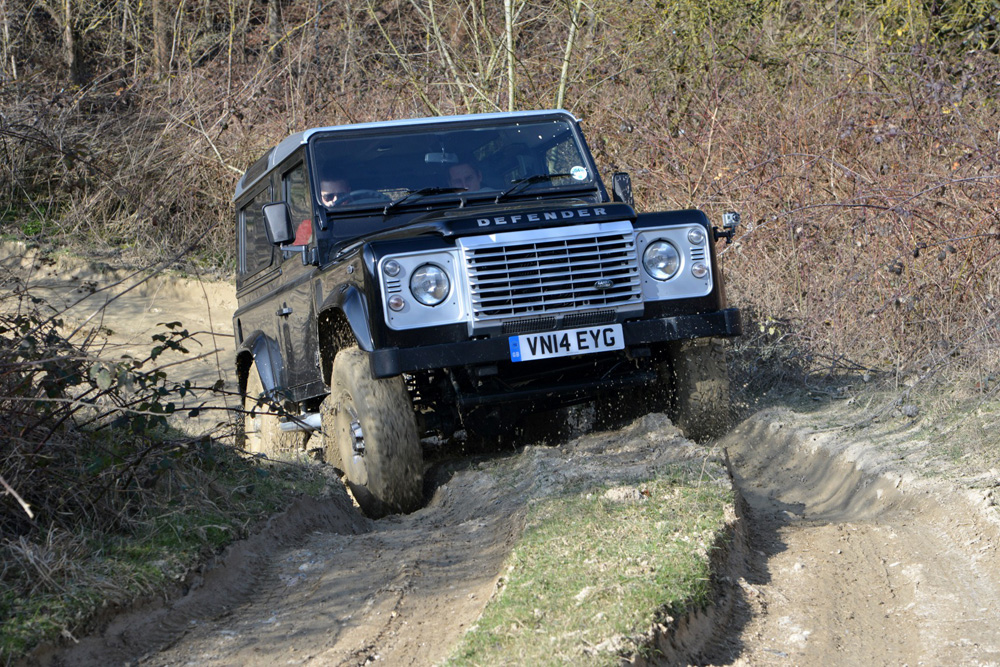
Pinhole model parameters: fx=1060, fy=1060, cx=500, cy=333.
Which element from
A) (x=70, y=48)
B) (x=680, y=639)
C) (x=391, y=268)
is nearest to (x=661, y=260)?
(x=391, y=268)

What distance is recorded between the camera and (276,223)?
593 centimetres

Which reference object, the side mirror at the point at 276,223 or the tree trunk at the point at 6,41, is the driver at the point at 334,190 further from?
the tree trunk at the point at 6,41

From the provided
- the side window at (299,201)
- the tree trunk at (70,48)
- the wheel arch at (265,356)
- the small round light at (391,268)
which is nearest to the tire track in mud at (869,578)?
the small round light at (391,268)

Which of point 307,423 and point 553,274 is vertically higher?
point 553,274

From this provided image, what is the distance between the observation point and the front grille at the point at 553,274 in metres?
5.05

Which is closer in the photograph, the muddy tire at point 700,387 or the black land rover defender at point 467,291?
the black land rover defender at point 467,291

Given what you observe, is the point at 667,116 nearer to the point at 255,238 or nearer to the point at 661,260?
the point at 255,238

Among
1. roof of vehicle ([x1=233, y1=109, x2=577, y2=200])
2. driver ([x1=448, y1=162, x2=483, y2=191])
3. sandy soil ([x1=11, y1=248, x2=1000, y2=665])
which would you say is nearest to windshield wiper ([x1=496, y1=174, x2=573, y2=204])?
driver ([x1=448, y1=162, x2=483, y2=191])

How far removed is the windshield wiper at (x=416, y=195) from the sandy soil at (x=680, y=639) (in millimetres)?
1490

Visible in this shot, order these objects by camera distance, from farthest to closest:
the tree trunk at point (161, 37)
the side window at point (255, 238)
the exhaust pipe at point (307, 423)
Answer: the tree trunk at point (161, 37) < the side window at point (255, 238) < the exhaust pipe at point (307, 423)

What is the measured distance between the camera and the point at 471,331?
5078 mm

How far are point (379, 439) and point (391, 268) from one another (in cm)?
82

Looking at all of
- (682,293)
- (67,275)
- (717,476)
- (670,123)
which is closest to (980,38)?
(670,123)

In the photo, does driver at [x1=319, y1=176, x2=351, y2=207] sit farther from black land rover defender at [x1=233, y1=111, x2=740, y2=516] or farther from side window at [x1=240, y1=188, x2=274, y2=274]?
side window at [x1=240, y1=188, x2=274, y2=274]
